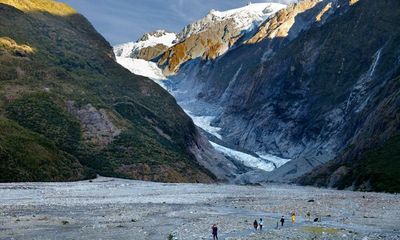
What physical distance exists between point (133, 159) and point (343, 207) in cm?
7736

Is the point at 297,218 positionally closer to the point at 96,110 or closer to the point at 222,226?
the point at 222,226

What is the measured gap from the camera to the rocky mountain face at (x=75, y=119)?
106 m

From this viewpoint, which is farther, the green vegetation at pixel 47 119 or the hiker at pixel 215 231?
the green vegetation at pixel 47 119

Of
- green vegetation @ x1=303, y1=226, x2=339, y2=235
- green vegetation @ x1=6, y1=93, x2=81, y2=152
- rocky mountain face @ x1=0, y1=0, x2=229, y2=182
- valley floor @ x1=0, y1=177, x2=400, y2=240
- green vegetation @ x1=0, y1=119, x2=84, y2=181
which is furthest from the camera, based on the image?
green vegetation @ x1=6, y1=93, x2=81, y2=152

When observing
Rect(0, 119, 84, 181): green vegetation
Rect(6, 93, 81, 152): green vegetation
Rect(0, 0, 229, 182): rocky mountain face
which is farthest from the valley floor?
Rect(6, 93, 81, 152): green vegetation

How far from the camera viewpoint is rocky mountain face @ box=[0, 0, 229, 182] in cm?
10625

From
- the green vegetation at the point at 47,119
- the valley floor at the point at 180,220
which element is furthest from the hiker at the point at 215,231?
the green vegetation at the point at 47,119

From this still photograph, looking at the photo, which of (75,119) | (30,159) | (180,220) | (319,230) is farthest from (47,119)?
(319,230)

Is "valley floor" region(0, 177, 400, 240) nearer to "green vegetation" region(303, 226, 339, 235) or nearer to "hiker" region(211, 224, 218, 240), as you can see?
"green vegetation" region(303, 226, 339, 235)

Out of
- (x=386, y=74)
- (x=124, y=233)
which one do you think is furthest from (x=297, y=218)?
(x=386, y=74)

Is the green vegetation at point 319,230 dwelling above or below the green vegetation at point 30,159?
below

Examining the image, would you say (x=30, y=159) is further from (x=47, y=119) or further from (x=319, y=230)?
(x=319, y=230)

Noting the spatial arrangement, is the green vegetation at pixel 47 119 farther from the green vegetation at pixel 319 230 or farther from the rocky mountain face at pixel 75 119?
the green vegetation at pixel 319 230

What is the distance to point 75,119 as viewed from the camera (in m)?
134
